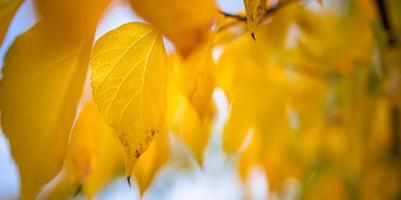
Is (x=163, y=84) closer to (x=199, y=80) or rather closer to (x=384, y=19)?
(x=199, y=80)

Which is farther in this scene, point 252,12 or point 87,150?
point 87,150

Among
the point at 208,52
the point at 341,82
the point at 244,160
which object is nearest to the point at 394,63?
the point at 341,82

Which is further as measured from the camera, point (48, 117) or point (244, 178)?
point (244, 178)

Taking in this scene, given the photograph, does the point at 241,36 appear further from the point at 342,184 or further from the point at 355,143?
the point at 342,184

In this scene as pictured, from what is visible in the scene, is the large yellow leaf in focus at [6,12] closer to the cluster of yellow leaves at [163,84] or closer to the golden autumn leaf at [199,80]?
the cluster of yellow leaves at [163,84]

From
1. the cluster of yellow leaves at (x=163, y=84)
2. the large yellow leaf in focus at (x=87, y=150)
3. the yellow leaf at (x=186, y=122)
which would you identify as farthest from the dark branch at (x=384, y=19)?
the large yellow leaf in focus at (x=87, y=150)

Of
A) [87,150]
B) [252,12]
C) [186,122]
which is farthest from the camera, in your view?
[186,122]

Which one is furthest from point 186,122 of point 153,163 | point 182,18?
point 182,18
